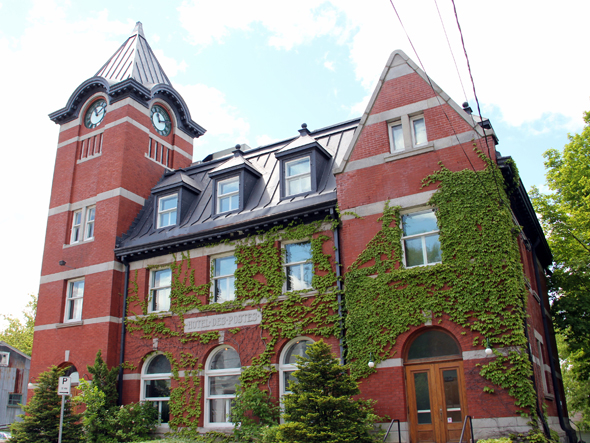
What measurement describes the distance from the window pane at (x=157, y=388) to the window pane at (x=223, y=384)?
6.47 ft

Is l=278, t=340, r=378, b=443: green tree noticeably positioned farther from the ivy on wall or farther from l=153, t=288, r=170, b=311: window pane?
l=153, t=288, r=170, b=311: window pane

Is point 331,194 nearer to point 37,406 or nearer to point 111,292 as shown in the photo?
point 111,292

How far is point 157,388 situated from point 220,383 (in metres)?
2.83

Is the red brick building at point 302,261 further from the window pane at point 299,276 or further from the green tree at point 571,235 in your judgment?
the green tree at point 571,235

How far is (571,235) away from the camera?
Answer: 75.6 ft

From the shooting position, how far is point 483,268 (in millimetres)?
13273

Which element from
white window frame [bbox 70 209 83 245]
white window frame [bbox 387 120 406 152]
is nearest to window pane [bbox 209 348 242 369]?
white window frame [bbox 387 120 406 152]

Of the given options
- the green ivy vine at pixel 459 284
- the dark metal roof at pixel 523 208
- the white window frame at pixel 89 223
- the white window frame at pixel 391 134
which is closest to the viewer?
the green ivy vine at pixel 459 284

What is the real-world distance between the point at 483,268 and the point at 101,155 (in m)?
17.1

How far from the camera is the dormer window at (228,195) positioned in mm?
19750

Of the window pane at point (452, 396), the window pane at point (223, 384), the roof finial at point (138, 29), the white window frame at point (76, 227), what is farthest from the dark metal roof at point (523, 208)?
the roof finial at point (138, 29)

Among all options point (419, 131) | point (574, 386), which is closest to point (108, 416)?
point (419, 131)

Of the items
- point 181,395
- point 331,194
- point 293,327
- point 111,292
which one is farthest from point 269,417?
point 111,292

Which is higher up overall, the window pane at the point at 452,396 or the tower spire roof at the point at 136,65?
the tower spire roof at the point at 136,65
